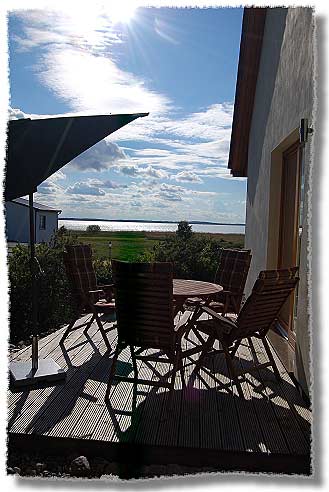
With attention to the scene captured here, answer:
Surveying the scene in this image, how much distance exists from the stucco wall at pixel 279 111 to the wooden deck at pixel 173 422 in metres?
0.46

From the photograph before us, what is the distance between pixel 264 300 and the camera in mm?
3457

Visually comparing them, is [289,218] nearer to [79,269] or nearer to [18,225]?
[79,269]

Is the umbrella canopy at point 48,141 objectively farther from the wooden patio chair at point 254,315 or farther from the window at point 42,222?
the window at point 42,222

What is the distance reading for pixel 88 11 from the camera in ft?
9.80

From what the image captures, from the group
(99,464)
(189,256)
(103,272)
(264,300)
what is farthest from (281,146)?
(103,272)

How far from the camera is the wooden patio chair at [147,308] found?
3219 millimetres

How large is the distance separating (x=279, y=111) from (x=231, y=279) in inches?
86.2

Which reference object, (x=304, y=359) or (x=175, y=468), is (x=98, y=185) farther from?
(x=175, y=468)

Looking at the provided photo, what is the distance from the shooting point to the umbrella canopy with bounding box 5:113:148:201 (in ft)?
11.0

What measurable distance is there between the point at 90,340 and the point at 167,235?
6.29m

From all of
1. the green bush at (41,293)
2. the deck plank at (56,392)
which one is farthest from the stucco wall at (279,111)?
the green bush at (41,293)

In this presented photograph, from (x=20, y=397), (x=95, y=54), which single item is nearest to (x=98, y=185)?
(x=95, y=54)

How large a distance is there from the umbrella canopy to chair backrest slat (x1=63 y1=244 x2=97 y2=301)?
1650mm

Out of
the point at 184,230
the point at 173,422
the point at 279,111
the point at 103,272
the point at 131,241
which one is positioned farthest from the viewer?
the point at 131,241
